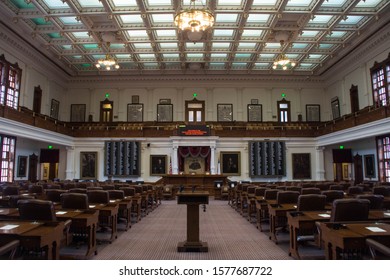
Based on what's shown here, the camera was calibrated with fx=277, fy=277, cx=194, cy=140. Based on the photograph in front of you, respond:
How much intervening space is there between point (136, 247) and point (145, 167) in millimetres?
14272

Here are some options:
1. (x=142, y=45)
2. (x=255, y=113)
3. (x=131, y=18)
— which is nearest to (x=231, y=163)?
(x=255, y=113)

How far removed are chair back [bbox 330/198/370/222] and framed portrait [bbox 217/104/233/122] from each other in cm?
1852

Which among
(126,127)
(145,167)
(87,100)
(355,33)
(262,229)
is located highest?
(355,33)

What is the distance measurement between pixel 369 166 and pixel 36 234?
17.8 metres

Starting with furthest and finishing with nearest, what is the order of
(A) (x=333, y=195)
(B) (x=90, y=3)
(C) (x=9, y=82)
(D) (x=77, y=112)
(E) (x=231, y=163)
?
(D) (x=77, y=112), (E) (x=231, y=163), (C) (x=9, y=82), (B) (x=90, y=3), (A) (x=333, y=195)

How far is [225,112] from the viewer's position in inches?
878

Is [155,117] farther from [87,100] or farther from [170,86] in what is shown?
[87,100]

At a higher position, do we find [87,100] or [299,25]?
[299,25]

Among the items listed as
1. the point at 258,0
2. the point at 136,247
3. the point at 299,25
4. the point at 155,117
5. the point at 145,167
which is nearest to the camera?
the point at 136,247

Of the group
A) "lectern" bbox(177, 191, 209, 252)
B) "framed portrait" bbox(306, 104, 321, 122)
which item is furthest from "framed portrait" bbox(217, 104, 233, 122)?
"lectern" bbox(177, 191, 209, 252)

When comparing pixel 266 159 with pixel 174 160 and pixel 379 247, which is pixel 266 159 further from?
pixel 379 247

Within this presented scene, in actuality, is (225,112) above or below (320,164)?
above

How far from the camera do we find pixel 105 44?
55.6ft

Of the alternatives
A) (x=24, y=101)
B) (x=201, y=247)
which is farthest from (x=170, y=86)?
(x=201, y=247)
